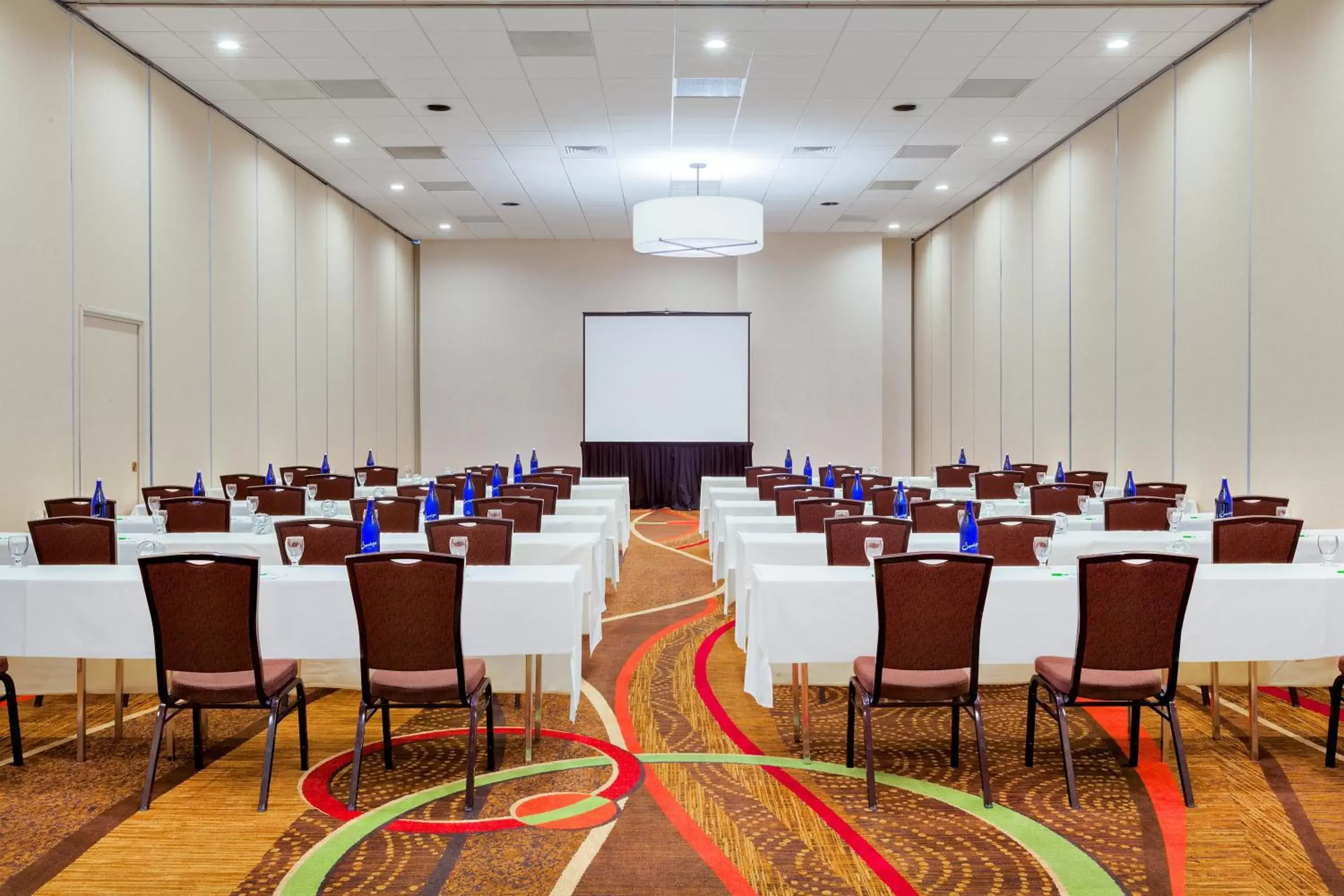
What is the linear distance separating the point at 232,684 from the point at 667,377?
13.1 m

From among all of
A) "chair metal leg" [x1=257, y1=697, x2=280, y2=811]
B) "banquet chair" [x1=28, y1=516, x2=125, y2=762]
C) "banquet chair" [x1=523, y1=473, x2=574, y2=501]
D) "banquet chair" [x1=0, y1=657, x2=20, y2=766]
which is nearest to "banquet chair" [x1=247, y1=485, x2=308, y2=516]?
"banquet chair" [x1=523, y1=473, x2=574, y2=501]

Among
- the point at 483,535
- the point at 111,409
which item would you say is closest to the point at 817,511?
the point at 483,535

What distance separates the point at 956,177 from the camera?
13.5 meters

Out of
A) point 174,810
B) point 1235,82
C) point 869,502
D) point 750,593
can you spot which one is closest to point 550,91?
point 869,502

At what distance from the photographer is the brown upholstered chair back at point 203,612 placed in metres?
3.66

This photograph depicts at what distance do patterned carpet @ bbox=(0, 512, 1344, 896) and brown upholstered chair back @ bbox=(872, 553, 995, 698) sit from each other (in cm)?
58

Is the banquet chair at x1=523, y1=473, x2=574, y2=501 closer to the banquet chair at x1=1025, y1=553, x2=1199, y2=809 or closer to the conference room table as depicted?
the conference room table

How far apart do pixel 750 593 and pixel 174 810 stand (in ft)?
7.94

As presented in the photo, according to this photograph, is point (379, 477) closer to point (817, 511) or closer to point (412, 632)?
point (817, 511)

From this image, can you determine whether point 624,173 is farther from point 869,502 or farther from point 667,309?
point 869,502

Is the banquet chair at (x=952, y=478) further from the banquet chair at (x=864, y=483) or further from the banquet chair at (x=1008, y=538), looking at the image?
the banquet chair at (x=1008, y=538)

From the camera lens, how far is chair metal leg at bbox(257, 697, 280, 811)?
12.5 ft

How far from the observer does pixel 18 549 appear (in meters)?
4.89

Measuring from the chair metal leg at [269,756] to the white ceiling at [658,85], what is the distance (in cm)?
576
